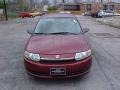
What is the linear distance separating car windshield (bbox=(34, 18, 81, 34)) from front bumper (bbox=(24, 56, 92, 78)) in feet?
5.15

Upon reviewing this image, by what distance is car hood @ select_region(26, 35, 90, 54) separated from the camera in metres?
6.12

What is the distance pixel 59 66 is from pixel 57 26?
83.1 inches

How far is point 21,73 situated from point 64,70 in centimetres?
163

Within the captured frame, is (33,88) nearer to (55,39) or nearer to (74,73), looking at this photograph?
(74,73)

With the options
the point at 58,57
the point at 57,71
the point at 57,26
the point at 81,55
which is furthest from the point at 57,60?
the point at 57,26

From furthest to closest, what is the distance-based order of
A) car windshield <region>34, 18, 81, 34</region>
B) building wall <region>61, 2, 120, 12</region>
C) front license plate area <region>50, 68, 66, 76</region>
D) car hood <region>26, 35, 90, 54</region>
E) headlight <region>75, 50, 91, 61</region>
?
1. building wall <region>61, 2, 120, 12</region>
2. car windshield <region>34, 18, 81, 34</region>
3. car hood <region>26, 35, 90, 54</region>
4. headlight <region>75, 50, 91, 61</region>
5. front license plate area <region>50, 68, 66, 76</region>

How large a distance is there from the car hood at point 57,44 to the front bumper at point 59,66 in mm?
310

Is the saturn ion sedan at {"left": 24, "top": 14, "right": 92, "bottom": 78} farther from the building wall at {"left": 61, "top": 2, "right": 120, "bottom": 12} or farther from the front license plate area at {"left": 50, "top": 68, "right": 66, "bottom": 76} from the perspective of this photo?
the building wall at {"left": 61, "top": 2, "right": 120, "bottom": 12}

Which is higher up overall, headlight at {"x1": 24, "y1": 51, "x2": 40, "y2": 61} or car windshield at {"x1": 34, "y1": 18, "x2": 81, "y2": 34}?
car windshield at {"x1": 34, "y1": 18, "x2": 81, "y2": 34}

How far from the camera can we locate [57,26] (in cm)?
766

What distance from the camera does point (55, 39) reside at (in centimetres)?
681

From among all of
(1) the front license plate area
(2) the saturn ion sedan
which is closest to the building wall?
(2) the saturn ion sedan

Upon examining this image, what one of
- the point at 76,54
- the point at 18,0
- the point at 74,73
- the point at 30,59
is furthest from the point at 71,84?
the point at 18,0

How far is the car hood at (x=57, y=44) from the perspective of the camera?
6118mm
